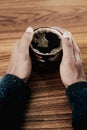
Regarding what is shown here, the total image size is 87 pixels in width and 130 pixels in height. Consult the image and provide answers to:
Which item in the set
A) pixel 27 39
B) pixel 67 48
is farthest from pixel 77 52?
pixel 27 39

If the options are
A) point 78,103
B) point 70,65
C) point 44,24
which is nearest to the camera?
point 78,103

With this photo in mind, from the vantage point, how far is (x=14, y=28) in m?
1.04

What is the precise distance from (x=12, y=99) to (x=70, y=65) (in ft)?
0.65

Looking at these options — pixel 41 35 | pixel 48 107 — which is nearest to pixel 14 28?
pixel 41 35

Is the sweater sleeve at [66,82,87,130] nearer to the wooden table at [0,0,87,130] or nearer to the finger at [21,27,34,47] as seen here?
the wooden table at [0,0,87,130]

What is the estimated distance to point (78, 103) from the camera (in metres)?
0.80

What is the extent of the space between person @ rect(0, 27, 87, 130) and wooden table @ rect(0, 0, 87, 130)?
0.09 ft

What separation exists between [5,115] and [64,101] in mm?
170

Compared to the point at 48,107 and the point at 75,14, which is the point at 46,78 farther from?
the point at 75,14

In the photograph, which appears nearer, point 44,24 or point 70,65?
point 70,65

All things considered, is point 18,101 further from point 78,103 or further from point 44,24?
point 44,24

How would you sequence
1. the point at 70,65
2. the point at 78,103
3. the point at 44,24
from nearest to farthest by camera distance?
1. the point at 78,103
2. the point at 70,65
3. the point at 44,24

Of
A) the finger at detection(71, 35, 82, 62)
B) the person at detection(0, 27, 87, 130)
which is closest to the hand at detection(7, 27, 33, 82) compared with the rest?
the person at detection(0, 27, 87, 130)

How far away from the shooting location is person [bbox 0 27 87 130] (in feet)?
2.58
